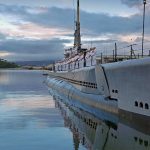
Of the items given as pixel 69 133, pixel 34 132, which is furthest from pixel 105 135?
pixel 34 132

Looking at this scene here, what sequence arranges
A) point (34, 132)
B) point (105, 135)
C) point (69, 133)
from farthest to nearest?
1. point (69, 133)
2. point (34, 132)
3. point (105, 135)

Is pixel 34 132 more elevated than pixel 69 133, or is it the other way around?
pixel 34 132

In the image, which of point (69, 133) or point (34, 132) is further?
point (69, 133)

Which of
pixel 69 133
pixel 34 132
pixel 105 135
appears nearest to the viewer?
pixel 105 135

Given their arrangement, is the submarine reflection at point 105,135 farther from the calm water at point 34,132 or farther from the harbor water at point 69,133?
the calm water at point 34,132

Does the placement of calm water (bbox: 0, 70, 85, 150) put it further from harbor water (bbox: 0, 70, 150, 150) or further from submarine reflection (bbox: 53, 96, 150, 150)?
submarine reflection (bbox: 53, 96, 150, 150)

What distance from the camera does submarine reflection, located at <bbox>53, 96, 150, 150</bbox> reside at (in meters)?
19.6

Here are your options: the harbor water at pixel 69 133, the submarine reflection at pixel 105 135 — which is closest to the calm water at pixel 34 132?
the harbor water at pixel 69 133

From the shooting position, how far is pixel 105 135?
23.1 m

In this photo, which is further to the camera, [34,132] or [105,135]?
[34,132]

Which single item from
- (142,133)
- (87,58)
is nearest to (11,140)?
(142,133)

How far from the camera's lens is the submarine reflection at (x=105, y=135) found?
64.4 feet

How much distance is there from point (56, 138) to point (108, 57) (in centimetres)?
1602

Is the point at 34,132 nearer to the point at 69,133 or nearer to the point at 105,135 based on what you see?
the point at 69,133
